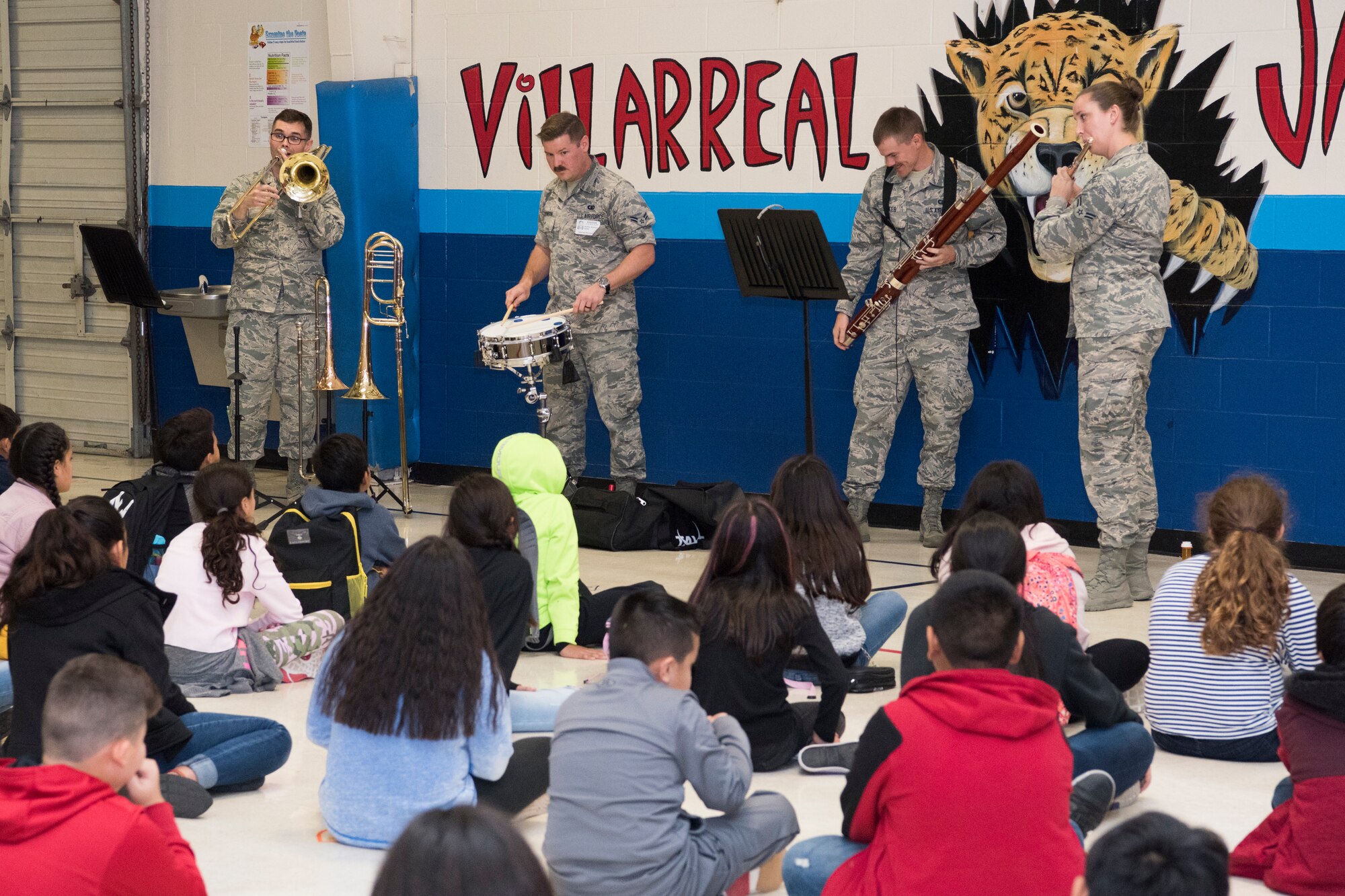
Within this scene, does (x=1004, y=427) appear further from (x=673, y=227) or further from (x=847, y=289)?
(x=673, y=227)

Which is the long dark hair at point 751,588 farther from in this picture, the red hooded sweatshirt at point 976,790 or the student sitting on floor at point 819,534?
the red hooded sweatshirt at point 976,790

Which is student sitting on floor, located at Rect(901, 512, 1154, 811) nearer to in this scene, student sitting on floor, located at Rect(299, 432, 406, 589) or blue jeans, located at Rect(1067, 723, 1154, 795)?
blue jeans, located at Rect(1067, 723, 1154, 795)

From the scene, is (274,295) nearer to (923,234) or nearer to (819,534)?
(923,234)

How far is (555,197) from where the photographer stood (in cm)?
680

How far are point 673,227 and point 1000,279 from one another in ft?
5.37

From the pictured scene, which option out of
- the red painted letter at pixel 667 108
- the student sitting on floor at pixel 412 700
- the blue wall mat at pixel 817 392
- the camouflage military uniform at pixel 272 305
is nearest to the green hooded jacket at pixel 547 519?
the student sitting on floor at pixel 412 700

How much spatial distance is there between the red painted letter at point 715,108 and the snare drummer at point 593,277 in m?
0.42

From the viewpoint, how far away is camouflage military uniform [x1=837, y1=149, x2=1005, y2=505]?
6.18 meters

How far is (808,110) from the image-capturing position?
21.8 ft

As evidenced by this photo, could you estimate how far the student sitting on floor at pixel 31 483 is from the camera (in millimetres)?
4164

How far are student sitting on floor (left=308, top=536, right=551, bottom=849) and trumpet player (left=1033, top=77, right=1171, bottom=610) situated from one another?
307 cm

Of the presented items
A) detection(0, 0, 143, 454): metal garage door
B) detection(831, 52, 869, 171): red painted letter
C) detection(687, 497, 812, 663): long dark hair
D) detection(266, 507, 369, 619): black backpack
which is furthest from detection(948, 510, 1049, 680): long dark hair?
detection(0, 0, 143, 454): metal garage door

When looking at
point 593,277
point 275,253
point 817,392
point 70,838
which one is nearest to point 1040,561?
point 70,838

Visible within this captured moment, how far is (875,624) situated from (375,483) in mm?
3908
